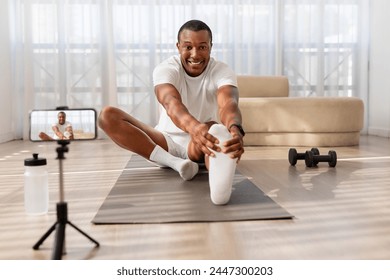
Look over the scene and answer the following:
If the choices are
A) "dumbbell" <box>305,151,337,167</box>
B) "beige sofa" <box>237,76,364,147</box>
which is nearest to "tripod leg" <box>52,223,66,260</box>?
"dumbbell" <box>305,151,337,167</box>

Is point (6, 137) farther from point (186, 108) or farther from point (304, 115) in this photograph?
point (186, 108)

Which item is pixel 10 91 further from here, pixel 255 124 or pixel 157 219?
pixel 157 219

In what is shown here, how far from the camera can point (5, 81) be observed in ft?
16.2

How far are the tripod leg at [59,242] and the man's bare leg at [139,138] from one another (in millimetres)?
1058

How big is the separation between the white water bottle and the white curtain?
137 inches

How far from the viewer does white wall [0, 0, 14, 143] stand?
4859mm

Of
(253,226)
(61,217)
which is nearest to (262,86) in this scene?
(253,226)

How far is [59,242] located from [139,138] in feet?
4.03

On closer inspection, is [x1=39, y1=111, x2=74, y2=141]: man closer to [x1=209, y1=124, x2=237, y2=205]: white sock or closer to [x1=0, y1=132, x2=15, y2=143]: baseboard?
[x1=209, y1=124, x2=237, y2=205]: white sock

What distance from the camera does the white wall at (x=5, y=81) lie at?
4859mm

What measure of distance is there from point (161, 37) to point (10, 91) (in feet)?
5.28

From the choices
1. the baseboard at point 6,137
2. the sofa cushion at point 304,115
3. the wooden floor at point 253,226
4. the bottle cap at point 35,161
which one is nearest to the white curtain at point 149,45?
the baseboard at point 6,137
